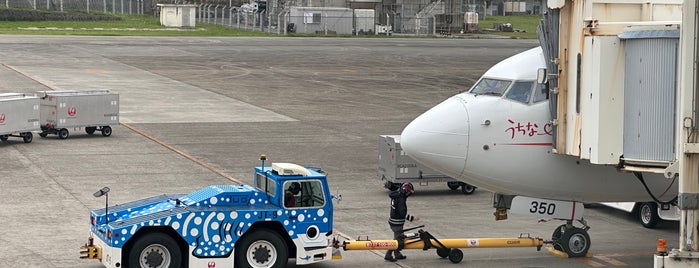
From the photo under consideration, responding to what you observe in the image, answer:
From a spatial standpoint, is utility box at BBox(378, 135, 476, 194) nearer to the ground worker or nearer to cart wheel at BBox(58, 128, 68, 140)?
the ground worker

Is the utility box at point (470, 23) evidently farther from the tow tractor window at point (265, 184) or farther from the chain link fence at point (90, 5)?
the tow tractor window at point (265, 184)

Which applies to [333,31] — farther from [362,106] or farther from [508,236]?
[508,236]

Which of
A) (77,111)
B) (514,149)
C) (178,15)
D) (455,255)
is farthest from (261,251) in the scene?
(178,15)

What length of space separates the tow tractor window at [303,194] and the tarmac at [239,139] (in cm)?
166

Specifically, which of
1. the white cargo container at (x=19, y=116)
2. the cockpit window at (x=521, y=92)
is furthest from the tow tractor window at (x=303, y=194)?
the white cargo container at (x=19, y=116)

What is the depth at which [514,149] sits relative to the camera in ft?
77.9

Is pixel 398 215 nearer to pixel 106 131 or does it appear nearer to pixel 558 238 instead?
pixel 558 238

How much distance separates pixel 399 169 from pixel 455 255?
8910 millimetres

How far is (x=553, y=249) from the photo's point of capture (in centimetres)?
2609

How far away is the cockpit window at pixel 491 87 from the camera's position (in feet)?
79.5

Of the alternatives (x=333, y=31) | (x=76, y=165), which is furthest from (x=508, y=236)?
(x=333, y=31)

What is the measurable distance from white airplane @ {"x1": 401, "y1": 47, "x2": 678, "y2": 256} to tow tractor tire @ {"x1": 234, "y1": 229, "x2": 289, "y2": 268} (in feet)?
11.2

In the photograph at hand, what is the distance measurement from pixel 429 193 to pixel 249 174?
5.92 m

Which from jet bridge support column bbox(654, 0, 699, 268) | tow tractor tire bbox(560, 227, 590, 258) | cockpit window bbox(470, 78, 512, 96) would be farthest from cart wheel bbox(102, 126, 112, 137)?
jet bridge support column bbox(654, 0, 699, 268)
